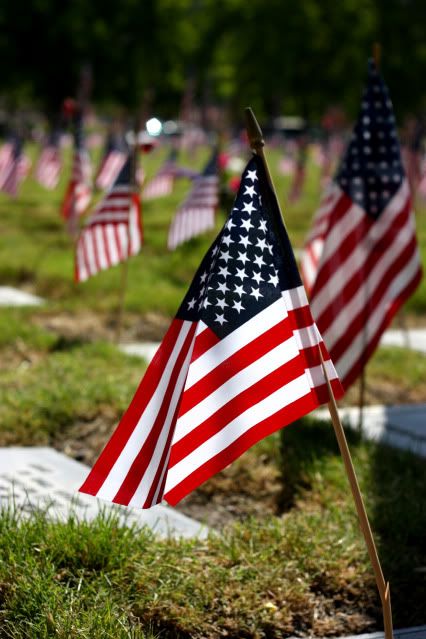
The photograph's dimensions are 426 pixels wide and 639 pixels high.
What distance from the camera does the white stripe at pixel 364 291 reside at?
6.24m

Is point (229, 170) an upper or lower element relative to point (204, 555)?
upper

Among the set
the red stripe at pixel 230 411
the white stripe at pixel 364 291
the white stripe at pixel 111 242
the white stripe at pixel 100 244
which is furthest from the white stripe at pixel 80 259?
the red stripe at pixel 230 411

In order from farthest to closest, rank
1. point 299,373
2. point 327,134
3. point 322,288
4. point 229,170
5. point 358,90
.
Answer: point 358,90
point 327,134
point 229,170
point 322,288
point 299,373

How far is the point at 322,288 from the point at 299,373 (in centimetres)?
264

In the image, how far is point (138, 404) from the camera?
12.0ft

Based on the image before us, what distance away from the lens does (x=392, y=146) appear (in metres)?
6.48

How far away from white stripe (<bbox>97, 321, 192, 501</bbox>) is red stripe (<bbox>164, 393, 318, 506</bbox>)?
18cm

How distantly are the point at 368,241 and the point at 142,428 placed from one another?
10.1 ft

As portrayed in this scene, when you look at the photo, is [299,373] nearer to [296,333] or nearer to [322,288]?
[296,333]

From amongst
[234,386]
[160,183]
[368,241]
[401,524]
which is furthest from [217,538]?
[160,183]

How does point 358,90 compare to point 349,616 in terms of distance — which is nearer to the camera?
point 349,616

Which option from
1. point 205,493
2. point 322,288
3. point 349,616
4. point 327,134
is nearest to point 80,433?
point 205,493

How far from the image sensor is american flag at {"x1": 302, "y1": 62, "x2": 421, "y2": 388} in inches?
247

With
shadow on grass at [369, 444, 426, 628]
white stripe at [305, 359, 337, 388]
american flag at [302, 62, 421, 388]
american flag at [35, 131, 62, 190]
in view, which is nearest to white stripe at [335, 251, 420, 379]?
american flag at [302, 62, 421, 388]
